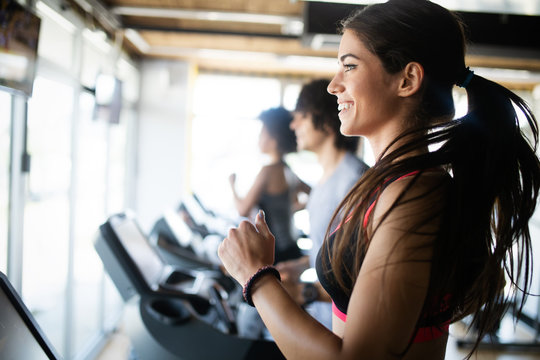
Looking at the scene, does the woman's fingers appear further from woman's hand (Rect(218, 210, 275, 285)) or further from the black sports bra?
the black sports bra

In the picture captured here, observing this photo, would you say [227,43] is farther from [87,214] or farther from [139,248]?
[139,248]

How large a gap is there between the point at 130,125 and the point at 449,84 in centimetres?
478

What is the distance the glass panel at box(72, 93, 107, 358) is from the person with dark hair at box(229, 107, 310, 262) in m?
1.30

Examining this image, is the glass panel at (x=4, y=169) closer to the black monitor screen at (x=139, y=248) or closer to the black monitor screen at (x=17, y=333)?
the black monitor screen at (x=139, y=248)

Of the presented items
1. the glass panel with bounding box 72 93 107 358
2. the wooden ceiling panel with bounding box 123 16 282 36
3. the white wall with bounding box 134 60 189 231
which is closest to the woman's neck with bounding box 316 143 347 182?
the glass panel with bounding box 72 93 107 358

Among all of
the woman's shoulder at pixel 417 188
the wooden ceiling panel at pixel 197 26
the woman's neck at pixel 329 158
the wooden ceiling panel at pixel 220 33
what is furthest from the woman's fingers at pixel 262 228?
the wooden ceiling panel at pixel 197 26

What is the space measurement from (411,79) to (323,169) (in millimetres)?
1115

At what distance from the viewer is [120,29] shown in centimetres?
352

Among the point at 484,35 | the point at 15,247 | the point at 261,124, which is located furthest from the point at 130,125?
the point at 484,35

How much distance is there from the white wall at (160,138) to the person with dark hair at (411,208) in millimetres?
4784

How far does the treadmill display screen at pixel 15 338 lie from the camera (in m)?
0.85

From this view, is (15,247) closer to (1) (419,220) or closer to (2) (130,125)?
(1) (419,220)

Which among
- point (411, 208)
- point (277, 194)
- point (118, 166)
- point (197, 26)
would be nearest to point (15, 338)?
point (411, 208)

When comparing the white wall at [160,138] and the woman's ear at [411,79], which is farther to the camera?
the white wall at [160,138]
